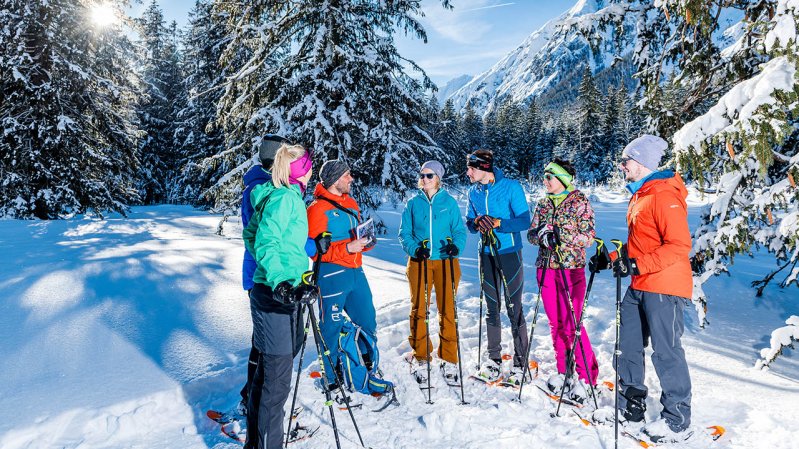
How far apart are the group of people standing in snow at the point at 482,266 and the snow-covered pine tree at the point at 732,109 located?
2.55 feet

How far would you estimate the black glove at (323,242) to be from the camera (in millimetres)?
3514

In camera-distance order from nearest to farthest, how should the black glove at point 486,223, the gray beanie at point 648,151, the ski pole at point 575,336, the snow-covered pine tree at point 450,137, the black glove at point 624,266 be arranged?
1. the black glove at point 624,266
2. the gray beanie at point 648,151
3. the ski pole at point 575,336
4. the black glove at point 486,223
5. the snow-covered pine tree at point 450,137

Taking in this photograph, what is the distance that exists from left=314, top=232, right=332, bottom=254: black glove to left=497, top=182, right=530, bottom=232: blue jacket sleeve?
6.28 ft

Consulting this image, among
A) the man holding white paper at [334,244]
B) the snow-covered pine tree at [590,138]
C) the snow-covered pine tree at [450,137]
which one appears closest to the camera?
the man holding white paper at [334,244]

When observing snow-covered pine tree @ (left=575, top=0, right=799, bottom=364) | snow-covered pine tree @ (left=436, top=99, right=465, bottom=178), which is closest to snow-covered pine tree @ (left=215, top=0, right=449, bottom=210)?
snow-covered pine tree @ (left=575, top=0, right=799, bottom=364)

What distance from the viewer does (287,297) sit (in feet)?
8.96

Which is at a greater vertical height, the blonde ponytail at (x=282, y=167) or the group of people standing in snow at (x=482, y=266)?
the blonde ponytail at (x=282, y=167)

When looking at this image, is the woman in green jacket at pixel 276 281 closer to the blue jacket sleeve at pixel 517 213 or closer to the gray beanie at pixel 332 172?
the gray beanie at pixel 332 172

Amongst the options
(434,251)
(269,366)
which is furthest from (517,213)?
(269,366)

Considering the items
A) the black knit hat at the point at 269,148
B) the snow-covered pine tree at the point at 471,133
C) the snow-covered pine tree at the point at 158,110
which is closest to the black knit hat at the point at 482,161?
the black knit hat at the point at 269,148

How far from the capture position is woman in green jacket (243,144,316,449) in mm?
2783

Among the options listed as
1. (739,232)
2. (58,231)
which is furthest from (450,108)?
(739,232)

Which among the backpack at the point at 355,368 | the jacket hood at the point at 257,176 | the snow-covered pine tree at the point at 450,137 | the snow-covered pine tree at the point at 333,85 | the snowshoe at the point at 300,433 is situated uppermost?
the snow-covered pine tree at the point at 450,137

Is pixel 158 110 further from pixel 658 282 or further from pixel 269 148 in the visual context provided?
pixel 658 282
